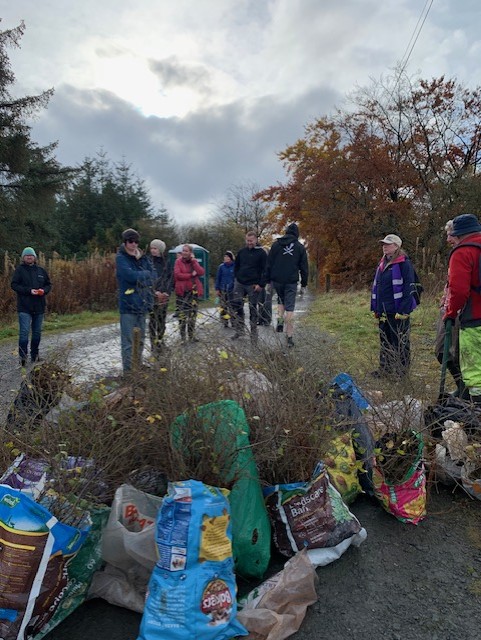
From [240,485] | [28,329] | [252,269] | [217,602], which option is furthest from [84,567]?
[252,269]

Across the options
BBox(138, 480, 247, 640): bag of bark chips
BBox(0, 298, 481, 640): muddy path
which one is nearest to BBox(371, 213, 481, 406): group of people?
BBox(0, 298, 481, 640): muddy path

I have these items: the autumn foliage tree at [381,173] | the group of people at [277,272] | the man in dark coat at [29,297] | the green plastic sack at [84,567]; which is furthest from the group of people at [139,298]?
the autumn foliage tree at [381,173]

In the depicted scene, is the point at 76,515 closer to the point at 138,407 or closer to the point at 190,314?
the point at 138,407

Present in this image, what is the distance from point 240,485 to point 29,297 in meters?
5.42

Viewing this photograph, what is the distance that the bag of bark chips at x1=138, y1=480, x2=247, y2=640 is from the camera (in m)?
1.72

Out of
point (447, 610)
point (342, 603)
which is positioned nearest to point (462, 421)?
point (447, 610)

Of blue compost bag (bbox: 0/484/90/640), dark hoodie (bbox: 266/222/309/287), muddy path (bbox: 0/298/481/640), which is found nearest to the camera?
blue compost bag (bbox: 0/484/90/640)

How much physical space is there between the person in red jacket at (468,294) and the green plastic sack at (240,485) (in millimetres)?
2141

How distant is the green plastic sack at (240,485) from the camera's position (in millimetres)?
2162

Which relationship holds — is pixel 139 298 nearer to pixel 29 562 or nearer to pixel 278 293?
pixel 278 293

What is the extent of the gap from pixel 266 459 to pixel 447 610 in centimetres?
103

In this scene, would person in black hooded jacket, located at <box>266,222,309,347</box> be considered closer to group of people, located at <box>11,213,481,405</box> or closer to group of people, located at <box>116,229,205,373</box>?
group of people, located at <box>11,213,481,405</box>

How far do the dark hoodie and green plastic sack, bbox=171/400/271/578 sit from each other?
472 cm

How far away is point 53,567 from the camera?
1795 millimetres
